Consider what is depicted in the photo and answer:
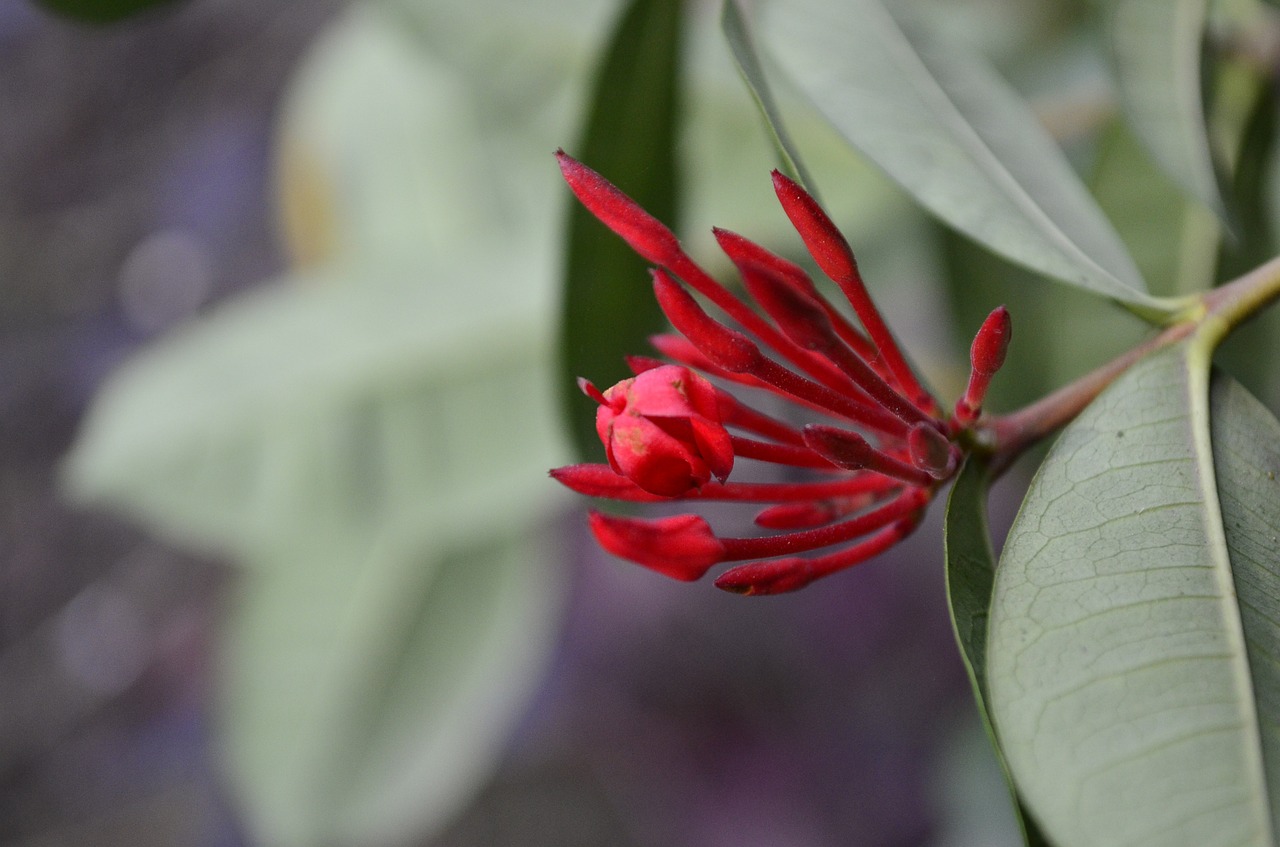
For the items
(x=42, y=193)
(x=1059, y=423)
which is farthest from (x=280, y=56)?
(x=1059, y=423)

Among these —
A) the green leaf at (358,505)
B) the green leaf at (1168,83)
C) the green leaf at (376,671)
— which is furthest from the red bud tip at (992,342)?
the green leaf at (376,671)

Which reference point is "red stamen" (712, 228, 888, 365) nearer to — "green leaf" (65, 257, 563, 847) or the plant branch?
the plant branch

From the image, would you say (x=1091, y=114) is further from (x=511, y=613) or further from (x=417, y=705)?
(x=417, y=705)

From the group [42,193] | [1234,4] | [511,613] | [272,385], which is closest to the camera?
[1234,4]

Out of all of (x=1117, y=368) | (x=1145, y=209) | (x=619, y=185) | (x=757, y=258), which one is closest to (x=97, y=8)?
(x=619, y=185)

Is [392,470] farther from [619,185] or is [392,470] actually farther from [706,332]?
[706,332]

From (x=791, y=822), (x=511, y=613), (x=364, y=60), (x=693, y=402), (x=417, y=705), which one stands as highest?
(x=693, y=402)

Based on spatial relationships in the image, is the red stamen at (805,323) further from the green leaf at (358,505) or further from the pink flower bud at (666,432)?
the green leaf at (358,505)
